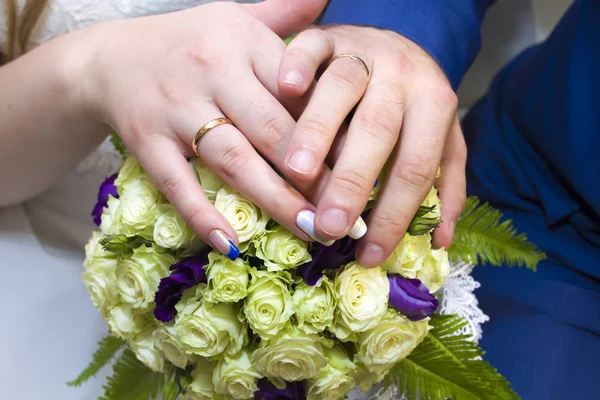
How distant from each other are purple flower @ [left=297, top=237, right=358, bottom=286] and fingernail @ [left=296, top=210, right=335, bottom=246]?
25 mm

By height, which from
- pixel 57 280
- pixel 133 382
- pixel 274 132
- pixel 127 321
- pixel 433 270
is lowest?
pixel 57 280

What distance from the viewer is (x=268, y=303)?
491 millimetres

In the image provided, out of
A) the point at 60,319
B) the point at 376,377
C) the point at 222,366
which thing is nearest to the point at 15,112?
the point at 60,319

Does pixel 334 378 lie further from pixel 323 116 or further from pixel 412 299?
pixel 323 116

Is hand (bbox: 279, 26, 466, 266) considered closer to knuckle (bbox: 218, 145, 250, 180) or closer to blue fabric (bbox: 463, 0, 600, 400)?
knuckle (bbox: 218, 145, 250, 180)

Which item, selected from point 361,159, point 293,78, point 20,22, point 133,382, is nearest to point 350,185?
point 361,159

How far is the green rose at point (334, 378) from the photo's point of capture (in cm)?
53

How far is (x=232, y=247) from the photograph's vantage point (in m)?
0.50

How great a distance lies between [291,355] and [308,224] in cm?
13

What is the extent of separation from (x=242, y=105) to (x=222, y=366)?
0.91 ft

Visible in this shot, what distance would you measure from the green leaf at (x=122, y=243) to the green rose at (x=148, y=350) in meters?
0.10

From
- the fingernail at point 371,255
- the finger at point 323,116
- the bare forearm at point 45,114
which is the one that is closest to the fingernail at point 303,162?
the finger at point 323,116

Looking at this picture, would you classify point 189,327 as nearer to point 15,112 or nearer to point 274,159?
point 274,159

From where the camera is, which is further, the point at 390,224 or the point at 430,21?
the point at 430,21
